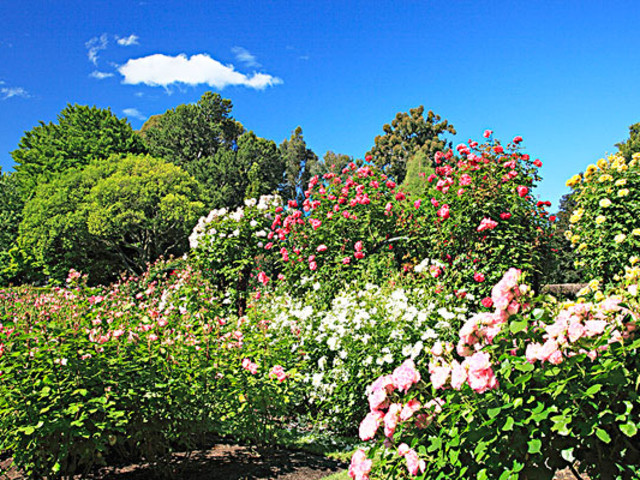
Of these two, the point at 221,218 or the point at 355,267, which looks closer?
the point at 355,267

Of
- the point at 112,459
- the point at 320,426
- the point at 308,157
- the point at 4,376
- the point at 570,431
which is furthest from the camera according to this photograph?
the point at 308,157

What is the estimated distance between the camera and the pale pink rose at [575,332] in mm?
1646

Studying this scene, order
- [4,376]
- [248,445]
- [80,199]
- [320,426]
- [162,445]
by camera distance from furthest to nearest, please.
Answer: [80,199] → [320,426] → [248,445] → [162,445] → [4,376]

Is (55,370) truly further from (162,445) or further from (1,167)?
(1,167)

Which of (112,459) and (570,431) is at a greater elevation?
(570,431)

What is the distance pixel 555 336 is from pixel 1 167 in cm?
3178

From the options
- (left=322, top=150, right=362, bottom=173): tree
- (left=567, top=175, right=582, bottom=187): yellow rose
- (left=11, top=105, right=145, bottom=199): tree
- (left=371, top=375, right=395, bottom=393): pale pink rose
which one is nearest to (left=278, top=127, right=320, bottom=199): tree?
(left=322, top=150, right=362, bottom=173): tree

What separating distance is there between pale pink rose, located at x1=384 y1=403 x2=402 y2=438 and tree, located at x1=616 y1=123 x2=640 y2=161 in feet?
73.1

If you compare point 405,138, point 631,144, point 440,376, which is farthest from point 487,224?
point 405,138

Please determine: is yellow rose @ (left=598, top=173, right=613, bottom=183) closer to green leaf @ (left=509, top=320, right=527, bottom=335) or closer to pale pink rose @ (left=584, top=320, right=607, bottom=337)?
pale pink rose @ (left=584, top=320, right=607, bottom=337)

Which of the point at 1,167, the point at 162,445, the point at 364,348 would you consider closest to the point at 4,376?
the point at 162,445

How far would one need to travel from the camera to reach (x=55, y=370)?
2820 millimetres

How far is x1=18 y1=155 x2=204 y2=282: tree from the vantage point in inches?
726

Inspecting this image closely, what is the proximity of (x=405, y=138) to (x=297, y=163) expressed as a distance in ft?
Result: 25.7
